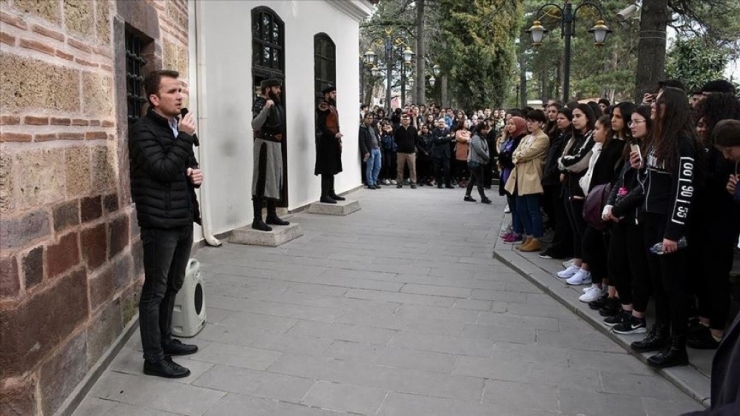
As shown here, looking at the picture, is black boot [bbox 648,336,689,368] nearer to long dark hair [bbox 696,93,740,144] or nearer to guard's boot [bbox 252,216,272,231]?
long dark hair [bbox 696,93,740,144]

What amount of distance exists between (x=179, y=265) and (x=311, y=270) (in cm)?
264

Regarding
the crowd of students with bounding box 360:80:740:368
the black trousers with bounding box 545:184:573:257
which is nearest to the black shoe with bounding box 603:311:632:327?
the crowd of students with bounding box 360:80:740:368

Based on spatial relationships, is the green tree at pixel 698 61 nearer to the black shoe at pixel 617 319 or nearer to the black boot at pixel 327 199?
the black boot at pixel 327 199

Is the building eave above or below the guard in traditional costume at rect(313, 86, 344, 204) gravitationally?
above

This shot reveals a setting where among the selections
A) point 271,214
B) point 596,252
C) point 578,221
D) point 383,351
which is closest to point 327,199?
point 271,214

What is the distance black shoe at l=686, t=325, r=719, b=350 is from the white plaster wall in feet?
17.6

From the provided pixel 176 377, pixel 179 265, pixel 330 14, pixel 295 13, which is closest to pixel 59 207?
pixel 179 265

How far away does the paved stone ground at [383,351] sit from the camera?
3463mm

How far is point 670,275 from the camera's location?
3.88m

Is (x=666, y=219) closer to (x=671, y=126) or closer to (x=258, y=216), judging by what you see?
(x=671, y=126)

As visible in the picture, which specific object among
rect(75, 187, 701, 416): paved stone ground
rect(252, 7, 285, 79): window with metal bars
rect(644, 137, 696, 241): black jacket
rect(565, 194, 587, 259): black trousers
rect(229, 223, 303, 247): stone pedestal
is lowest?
rect(75, 187, 701, 416): paved stone ground

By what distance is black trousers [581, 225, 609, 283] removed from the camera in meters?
5.29

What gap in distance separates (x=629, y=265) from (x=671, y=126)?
44.1 inches

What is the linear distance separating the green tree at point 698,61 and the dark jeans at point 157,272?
37.1ft
